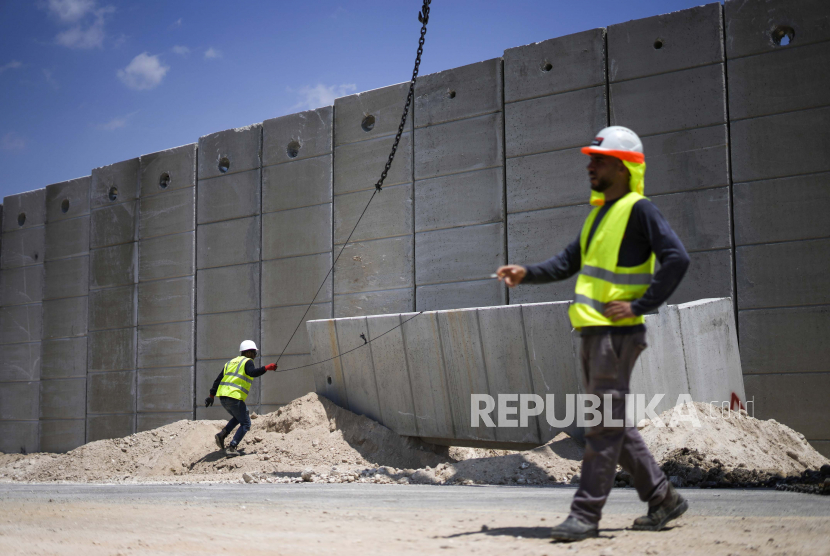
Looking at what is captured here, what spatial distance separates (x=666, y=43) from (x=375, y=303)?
624 centimetres

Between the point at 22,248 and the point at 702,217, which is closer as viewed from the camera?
the point at 702,217

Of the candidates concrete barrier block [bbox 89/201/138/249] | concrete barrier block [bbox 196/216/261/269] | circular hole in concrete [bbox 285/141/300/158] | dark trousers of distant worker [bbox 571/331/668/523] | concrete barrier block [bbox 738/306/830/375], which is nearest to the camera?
dark trousers of distant worker [bbox 571/331/668/523]

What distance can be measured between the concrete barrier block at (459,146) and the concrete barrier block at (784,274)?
4055mm

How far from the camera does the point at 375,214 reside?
1301cm

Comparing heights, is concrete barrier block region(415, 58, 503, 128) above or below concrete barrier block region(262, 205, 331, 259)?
above

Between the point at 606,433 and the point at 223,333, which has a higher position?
the point at 223,333

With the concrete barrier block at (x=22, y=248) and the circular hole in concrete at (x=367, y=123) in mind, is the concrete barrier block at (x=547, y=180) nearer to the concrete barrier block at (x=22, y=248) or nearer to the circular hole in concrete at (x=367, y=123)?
the circular hole in concrete at (x=367, y=123)

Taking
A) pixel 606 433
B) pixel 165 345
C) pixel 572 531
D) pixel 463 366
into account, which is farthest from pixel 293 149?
pixel 572 531

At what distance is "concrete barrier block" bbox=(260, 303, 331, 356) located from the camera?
13453 millimetres

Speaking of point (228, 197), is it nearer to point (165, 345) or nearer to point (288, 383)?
point (165, 345)

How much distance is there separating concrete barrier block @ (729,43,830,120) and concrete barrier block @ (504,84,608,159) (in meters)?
1.85

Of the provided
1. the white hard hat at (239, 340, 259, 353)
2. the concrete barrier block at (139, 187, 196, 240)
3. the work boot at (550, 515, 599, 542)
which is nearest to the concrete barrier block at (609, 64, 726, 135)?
the white hard hat at (239, 340, 259, 353)

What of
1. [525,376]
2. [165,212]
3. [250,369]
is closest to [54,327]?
[165,212]

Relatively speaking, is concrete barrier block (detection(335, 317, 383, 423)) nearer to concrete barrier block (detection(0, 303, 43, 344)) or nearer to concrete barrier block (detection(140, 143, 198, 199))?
concrete barrier block (detection(140, 143, 198, 199))
